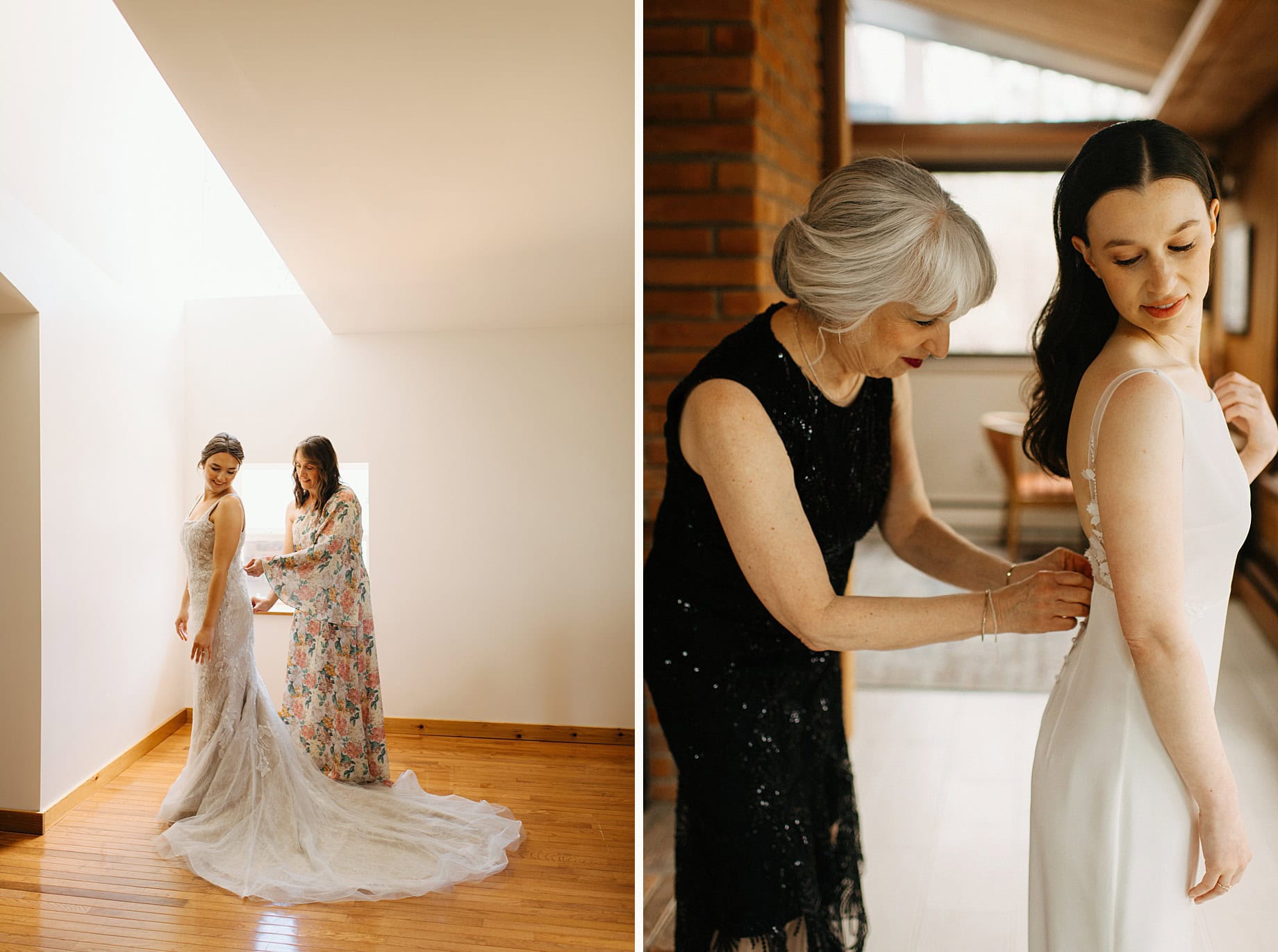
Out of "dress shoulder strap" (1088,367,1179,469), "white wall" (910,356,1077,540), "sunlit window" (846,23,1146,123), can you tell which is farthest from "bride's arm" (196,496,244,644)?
"dress shoulder strap" (1088,367,1179,469)

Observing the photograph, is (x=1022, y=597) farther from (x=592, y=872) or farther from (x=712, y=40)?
(x=712, y=40)

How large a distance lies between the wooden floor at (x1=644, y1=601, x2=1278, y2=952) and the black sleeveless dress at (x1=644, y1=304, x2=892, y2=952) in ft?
0.59

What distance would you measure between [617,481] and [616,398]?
179 millimetres

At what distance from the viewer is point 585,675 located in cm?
211

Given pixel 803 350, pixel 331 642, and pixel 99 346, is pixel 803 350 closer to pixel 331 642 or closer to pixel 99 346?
pixel 331 642

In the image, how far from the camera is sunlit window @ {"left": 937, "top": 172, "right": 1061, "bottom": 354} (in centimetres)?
149

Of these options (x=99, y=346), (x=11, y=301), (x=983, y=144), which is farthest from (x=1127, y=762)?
(x=11, y=301)

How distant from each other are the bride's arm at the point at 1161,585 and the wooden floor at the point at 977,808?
379mm

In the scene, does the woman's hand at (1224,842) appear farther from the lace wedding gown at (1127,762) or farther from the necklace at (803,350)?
the necklace at (803,350)

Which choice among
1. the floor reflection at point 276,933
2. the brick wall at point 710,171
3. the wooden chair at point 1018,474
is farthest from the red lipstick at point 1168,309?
the floor reflection at point 276,933

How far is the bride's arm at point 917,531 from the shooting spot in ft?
4.98

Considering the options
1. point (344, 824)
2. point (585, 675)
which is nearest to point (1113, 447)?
point (585, 675)

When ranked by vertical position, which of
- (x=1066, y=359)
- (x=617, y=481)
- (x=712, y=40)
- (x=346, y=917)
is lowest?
(x=346, y=917)

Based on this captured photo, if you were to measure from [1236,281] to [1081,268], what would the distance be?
1.23 feet
